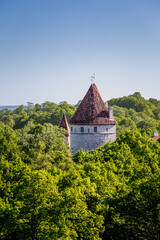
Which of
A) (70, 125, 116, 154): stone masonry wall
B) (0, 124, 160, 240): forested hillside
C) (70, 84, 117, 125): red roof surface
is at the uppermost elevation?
(70, 84, 117, 125): red roof surface

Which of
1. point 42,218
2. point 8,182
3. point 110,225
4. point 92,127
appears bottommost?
point 110,225

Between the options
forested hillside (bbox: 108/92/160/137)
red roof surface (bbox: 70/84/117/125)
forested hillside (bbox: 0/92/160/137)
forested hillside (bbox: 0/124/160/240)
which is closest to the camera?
forested hillside (bbox: 0/124/160/240)

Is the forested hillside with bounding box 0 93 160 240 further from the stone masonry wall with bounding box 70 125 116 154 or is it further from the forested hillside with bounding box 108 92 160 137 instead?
the forested hillside with bounding box 108 92 160 137

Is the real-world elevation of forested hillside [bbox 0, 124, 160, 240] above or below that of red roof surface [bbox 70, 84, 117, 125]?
below

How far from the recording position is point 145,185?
54.6 feet

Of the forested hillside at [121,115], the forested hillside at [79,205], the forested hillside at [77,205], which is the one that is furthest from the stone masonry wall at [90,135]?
the forested hillside at [121,115]

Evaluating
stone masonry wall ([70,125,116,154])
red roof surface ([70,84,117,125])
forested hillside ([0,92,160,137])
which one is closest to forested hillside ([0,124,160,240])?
stone masonry wall ([70,125,116,154])

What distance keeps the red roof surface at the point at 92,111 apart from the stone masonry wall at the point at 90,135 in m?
0.59

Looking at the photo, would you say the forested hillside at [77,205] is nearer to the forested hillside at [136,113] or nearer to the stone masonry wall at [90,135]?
the stone masonry wall at [90,135]

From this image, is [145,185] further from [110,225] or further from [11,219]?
[11,219]

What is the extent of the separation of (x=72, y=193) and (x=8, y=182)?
228 inches

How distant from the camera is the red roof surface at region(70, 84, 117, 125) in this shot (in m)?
31.8

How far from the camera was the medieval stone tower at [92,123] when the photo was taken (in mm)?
31844

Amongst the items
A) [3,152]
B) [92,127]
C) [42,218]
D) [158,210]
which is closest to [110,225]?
[158,210]
